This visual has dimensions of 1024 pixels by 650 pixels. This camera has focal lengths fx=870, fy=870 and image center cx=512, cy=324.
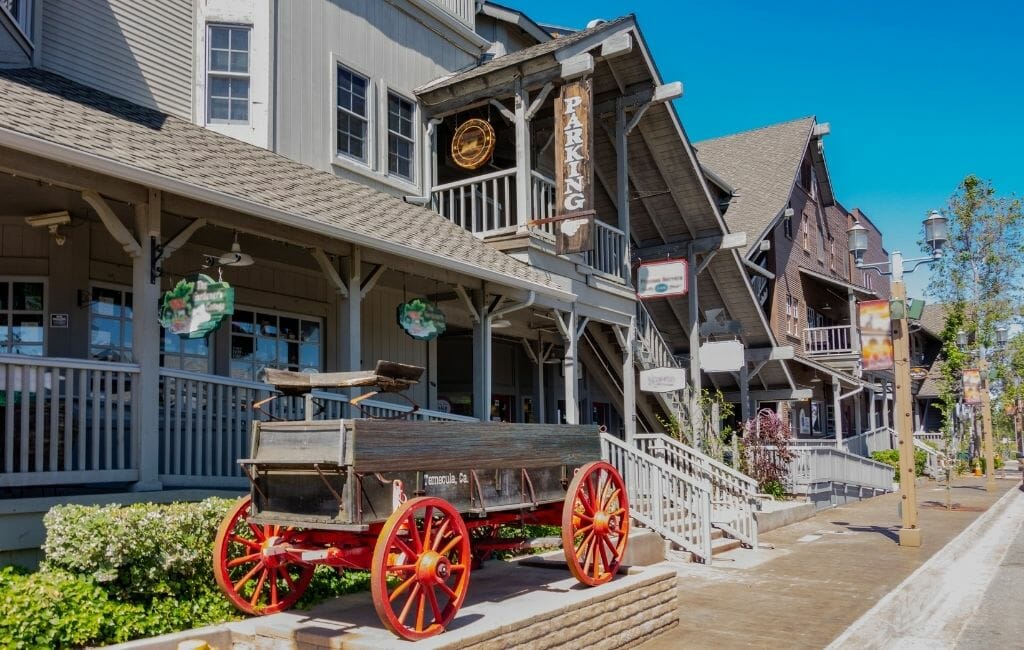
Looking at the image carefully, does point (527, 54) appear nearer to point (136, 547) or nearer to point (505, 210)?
point (505, 210)

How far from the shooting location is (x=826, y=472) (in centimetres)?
1964

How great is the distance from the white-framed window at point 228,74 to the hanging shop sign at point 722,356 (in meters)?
10.8

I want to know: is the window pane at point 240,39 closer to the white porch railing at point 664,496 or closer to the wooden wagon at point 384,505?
the white porch railing at point 664,496

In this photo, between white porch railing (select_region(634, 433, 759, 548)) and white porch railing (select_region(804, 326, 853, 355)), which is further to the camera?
white porch railing (select_region(804, 326, 853, 355))

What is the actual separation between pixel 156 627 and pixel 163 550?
52 centimetres

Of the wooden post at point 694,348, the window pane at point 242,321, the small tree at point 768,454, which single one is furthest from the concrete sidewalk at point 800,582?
the window pane at point 242,321

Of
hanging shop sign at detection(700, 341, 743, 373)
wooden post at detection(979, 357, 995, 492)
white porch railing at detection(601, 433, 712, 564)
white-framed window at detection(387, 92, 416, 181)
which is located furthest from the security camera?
wooden post at detection(979, 357, 995, 492)

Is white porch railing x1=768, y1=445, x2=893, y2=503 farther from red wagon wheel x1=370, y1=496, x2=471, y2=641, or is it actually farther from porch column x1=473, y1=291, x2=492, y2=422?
red wagon wheel x1=370, y1=496, x2=471, y2=641

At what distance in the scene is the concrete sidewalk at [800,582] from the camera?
26.0 ft

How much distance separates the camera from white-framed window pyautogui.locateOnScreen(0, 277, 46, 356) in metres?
9.45

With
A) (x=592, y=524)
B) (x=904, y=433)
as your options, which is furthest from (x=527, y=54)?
(x=592, y=524)

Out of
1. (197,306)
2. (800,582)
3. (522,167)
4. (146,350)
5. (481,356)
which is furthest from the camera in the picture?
(522,167)

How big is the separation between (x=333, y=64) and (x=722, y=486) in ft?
30.3

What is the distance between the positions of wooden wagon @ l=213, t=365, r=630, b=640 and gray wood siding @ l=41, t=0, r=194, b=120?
254 inches
